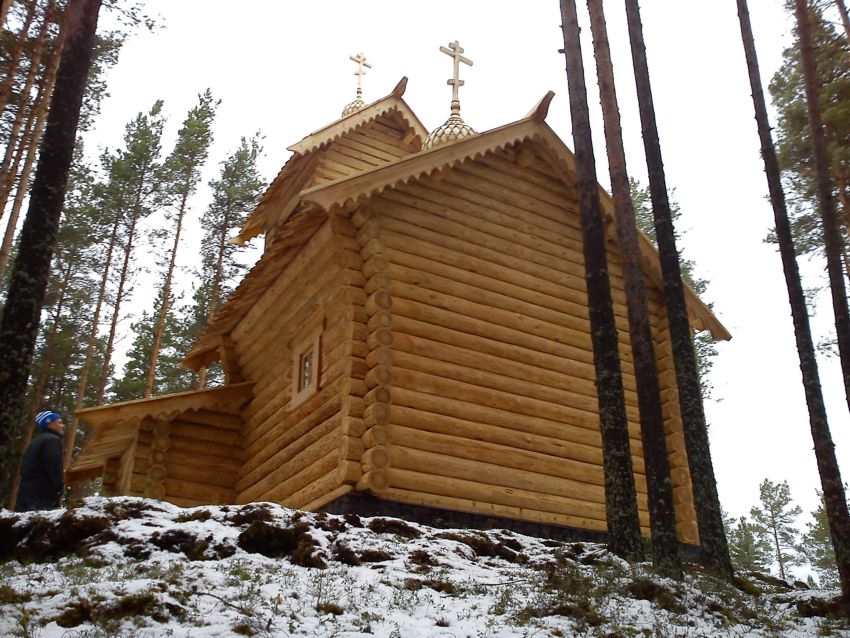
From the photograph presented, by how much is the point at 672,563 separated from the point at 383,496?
3831mm

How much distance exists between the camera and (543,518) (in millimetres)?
12250

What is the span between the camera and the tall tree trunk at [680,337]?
32.2ft

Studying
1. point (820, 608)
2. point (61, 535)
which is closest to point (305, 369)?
point (61, 535)

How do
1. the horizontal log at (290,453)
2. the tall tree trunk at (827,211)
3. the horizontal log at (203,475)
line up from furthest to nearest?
1. the horizontal log at (203,475)
2. the horizontal log at (290,453)
3. the tall tree trunk at (827,211)

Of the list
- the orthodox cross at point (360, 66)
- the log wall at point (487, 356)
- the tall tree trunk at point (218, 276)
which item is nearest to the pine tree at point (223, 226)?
the tall tree trunk at point (218, 276)

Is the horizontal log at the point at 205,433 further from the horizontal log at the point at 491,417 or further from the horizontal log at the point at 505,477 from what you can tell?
the horizontal log at the point at 505,477

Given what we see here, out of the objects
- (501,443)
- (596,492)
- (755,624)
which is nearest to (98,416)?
(501,443)

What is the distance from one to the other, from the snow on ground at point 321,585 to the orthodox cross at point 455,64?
37.0ft

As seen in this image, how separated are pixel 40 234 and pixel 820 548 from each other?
42.0 m

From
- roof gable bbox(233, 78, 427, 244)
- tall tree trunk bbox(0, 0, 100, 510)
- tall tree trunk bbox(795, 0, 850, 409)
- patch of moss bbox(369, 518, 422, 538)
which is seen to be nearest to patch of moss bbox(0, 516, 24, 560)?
tall tree trunk bbox(0, 0, 100, 510)

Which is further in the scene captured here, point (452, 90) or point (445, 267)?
point (452, 90)

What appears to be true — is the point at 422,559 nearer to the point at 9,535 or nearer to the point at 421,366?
the point at 9,535

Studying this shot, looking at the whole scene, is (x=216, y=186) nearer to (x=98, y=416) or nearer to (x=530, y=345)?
(x=98, y=416)

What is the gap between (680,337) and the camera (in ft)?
35.7
